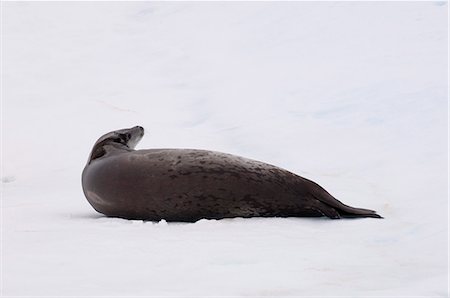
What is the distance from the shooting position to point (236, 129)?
625 centimetres

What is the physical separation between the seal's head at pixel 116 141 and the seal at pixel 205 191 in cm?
43

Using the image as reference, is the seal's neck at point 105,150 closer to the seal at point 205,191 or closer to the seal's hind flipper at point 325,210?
the seal at point 205,191

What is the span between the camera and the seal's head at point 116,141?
4.38 m

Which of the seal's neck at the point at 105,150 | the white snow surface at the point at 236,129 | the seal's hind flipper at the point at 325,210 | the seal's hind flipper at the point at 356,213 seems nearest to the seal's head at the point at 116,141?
the seal's neck at the point at 105,150

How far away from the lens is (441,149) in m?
4.70

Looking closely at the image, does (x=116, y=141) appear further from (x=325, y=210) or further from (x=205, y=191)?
(x=325, y=210)

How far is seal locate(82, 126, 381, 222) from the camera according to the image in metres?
3.74

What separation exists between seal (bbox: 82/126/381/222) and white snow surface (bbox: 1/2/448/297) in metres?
0.13

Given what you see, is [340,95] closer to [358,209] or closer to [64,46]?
[358,209]

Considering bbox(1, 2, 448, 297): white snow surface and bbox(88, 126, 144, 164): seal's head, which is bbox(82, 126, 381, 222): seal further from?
bbox(88, 126, 144, 164): seal's head

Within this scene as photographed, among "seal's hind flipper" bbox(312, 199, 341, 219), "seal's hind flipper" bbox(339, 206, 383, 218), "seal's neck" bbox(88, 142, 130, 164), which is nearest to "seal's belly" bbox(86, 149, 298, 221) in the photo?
"seal's hind flipper" bbox(312, 199, 341, 219)

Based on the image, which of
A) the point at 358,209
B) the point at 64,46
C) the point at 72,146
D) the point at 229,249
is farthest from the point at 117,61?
the point at 229,249

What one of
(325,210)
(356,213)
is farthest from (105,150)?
(356,213)

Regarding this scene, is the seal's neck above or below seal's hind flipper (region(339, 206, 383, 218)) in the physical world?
above
